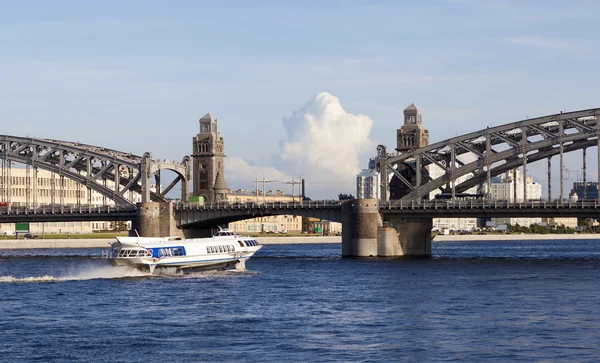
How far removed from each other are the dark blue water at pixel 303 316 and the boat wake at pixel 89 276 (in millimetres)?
194

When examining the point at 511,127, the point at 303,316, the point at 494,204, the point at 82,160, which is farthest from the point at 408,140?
the point at 303,316

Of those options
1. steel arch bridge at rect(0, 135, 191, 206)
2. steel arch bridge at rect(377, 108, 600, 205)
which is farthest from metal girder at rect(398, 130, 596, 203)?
steel arch bridge at rect(0, 135, 191, 206)

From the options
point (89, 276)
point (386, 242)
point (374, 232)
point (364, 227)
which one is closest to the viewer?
point (89, 276)

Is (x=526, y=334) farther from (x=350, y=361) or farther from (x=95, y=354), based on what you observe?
(x=95, y=354)

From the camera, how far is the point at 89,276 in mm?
119250

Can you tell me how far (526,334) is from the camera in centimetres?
7050

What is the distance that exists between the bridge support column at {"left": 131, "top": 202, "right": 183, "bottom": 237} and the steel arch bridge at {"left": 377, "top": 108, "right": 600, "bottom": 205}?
33.6m

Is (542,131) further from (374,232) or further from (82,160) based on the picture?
(82,160)

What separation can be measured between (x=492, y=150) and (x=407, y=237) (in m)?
17.8

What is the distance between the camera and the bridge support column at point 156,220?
17675cm

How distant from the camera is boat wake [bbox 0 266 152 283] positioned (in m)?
113

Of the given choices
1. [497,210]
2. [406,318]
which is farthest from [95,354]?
[497,210]

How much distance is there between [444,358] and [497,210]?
294 ft

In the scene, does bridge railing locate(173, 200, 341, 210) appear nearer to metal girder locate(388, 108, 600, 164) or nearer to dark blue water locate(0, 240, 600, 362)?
metal girder locate(388, 108, 600, 164)
